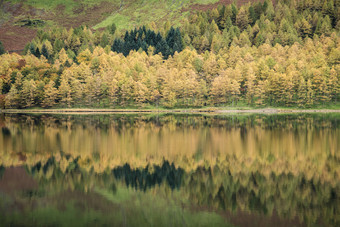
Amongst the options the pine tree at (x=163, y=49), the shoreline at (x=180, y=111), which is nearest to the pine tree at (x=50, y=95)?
the shoreline at (x=180, y=111)

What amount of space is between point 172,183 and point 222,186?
3.62m

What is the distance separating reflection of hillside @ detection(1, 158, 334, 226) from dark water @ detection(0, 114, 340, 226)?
0.06m

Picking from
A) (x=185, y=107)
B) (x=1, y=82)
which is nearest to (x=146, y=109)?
(x=185, y=107)

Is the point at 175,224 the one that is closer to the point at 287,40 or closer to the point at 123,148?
the point at 123,148

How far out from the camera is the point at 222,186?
24297mm

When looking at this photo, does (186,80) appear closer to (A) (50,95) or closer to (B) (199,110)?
(B) (199,110)

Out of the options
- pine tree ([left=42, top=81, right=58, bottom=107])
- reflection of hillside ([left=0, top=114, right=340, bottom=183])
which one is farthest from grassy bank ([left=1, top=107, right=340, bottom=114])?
reflection of hillside ([left=0, top=114, right=340, bottom=183])

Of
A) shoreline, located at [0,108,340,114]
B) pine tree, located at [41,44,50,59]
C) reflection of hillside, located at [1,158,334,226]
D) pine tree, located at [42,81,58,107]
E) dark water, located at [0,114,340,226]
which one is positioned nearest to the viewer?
dark water, located at [0,114,340,226]

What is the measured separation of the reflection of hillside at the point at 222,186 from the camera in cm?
2006

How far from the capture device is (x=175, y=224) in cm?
1830

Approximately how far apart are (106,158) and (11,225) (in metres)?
16.5

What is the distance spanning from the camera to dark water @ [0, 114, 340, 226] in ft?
63.3

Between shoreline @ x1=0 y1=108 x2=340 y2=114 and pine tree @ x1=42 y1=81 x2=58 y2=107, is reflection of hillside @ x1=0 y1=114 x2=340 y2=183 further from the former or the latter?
pine tree @ x1=42 y1=81 x2=58 y2=107

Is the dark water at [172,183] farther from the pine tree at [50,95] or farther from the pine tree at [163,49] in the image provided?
the pine tree at [163,49]
